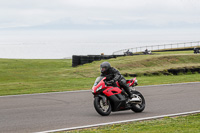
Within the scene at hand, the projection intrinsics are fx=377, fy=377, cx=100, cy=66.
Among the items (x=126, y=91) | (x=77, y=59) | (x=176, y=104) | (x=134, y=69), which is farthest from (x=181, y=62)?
(x=126, y=91)

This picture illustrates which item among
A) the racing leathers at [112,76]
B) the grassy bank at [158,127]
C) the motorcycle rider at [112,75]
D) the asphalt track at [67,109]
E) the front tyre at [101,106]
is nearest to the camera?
the grassy bank at [158,127]

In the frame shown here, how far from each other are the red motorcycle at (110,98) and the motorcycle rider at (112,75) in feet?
0.38

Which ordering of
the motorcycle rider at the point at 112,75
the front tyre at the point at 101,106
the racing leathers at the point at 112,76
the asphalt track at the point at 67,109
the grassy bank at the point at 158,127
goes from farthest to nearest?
the racing leathers at the point at 112,76, the motorcycle rider at the point at 112,75, the front tyre at the point at 101,106, the asphalt track at the point at 67,109, the grassy bank at the point at 158,127

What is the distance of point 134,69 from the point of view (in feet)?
89.8

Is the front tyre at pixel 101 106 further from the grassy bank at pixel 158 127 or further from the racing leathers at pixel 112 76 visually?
the grassy bank at pixel 158 127

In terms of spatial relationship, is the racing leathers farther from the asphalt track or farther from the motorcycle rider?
the asphalt track

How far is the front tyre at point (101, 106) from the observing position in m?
9.84

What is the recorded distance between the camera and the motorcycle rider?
1002 centimetres

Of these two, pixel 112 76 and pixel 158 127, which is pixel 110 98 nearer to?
pixel 112 76

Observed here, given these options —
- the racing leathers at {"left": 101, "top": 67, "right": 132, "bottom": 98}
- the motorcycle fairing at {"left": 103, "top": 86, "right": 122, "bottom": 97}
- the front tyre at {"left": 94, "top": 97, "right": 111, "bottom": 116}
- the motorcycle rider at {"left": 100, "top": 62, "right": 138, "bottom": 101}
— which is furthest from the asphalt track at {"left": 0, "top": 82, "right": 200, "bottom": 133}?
the racing leathers at {"left": 101, "top": 67, "right": 132, "bottom": 98}

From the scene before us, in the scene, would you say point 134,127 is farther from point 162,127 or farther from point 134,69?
point 134,69

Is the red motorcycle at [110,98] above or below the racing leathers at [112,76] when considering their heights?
below

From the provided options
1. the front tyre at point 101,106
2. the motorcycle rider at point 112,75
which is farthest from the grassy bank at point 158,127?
the motorcycle rider at point 112,75

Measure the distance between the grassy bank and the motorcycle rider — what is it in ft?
5.15
